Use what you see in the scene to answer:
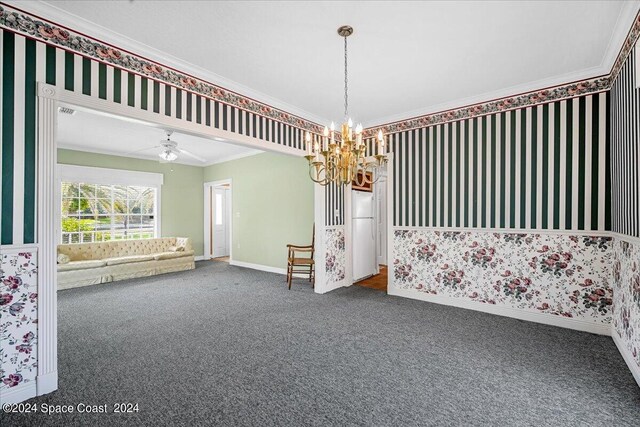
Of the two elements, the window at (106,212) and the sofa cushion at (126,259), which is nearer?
the sofa cushion at (126,259)

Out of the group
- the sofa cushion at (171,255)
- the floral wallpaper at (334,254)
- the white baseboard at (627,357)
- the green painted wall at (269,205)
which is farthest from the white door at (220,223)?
the white baseboard at (627,357)

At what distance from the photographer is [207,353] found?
2.68m

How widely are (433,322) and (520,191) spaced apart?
193 cm

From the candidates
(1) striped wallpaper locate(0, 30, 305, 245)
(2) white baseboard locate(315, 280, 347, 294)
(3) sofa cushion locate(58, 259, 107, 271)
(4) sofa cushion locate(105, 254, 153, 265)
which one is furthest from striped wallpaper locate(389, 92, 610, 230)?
(3) sofa cushion locate(58, 259, 107, 271)

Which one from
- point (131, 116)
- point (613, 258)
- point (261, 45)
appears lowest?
point (613, 258)

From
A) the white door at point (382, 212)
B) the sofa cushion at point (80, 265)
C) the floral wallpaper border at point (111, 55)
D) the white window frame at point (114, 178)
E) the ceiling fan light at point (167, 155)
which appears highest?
the floral wallpaper border at point (111, 55)

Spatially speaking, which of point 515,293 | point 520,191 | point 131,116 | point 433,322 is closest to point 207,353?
point 131,116

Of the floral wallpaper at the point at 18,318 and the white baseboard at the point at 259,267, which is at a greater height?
the floral wallpaper at the point at 18,318

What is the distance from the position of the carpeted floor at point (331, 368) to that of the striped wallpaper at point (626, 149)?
49.7 inches

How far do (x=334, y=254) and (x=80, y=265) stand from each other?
4.58 meters

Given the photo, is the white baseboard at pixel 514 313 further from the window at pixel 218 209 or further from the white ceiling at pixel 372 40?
the window at pixel 218 209

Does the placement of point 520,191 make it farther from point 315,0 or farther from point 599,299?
point 315,0

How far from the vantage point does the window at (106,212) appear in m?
6.20

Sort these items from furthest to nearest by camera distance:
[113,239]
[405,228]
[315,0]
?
[113,239], [405,228], [315,0]
